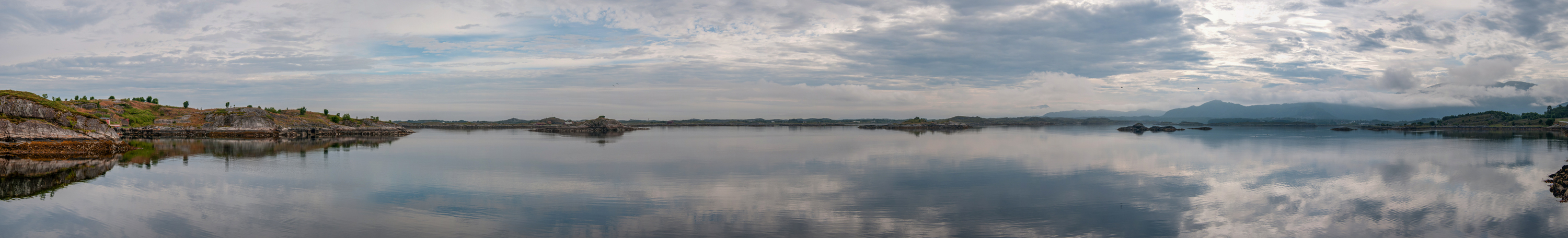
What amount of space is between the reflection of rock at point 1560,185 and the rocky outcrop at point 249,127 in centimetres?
7410

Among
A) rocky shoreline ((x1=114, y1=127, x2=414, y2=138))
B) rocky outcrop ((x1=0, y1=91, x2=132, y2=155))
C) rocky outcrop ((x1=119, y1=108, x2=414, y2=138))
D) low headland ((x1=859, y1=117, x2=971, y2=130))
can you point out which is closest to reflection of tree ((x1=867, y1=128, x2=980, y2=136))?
low headland ((x1=859, y1=117, x2=971, y2=130))

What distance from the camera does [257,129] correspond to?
57.1 metres

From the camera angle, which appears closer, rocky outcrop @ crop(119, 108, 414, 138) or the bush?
rocky outcrop @ crop(119, 108, 414, 138)

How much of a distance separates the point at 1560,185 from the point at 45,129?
52.9 meters

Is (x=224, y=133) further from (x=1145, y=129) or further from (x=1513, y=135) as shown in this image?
(x=1513, y=135)

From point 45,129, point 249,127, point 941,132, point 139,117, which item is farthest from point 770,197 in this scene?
point 941,132

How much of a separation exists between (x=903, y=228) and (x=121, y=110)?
7393cm

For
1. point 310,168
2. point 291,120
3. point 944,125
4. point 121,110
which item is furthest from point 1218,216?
point 944,125

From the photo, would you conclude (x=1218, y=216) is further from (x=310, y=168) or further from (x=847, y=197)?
(x=310, y=168)

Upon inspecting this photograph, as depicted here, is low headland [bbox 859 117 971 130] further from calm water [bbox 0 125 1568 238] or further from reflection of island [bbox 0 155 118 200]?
reflection of island [bbox 0 155 118 200]

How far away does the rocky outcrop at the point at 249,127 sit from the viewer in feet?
173

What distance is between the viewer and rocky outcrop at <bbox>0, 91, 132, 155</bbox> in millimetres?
25406

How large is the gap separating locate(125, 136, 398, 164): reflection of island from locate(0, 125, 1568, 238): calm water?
1.65 ft

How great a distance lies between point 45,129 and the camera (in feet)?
87.8
